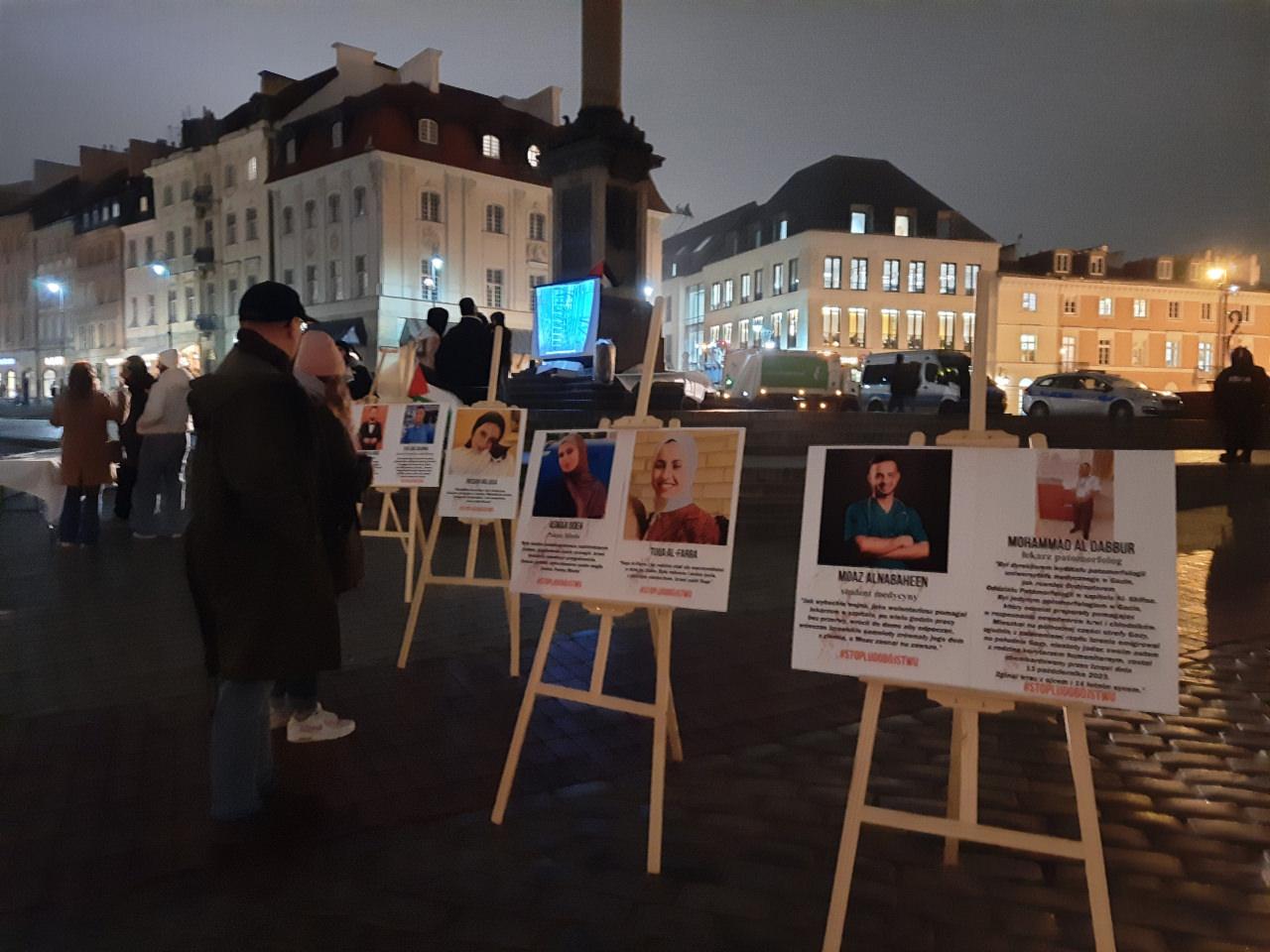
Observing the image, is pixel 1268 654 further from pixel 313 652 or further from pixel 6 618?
pixel 6 618

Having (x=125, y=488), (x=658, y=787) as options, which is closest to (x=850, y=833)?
(x=658, y=787)

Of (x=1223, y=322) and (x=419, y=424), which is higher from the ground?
(x=1223, y=322)

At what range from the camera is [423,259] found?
45.9 m

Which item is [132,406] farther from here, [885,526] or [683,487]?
[885,526]

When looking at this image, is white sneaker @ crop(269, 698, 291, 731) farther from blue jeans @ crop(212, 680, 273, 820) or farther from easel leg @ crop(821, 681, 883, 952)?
easel leg @ crop(821, 681, 883, 952)

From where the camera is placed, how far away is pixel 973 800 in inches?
118

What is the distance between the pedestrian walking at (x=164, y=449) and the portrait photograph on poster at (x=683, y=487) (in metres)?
8.11

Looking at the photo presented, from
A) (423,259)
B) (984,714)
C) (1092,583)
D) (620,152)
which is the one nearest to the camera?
(1092,583)

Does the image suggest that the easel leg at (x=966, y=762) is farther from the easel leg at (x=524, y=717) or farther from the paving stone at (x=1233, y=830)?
the easel leg at (x=524, y=717)

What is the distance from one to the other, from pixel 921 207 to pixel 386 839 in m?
60.7

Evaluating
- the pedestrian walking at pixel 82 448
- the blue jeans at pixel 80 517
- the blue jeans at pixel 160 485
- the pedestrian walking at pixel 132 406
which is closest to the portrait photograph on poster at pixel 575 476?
the pedestrian walking at pixel 82 448

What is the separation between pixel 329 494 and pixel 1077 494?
2740 mm

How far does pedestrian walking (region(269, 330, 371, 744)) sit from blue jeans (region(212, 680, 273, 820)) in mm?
159

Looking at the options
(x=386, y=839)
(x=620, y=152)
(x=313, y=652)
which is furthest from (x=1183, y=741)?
(x=620, y=152)
